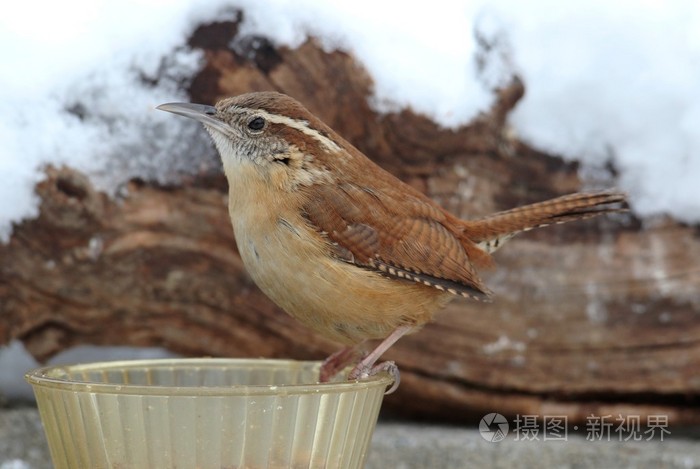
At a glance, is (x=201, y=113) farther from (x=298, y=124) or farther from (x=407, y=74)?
(x=407, y=74)

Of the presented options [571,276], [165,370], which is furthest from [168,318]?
[571,276]

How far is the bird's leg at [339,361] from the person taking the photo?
268 cm

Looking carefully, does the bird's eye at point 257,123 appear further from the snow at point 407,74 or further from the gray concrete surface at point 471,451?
the gray concrete surface at point 471,451

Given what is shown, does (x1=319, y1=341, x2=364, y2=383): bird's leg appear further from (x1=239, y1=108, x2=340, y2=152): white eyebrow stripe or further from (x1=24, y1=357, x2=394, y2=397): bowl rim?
(x1=239, y1=108, x2=340, y2=152): white eyebrow stripe

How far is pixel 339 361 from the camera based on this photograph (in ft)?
9.11

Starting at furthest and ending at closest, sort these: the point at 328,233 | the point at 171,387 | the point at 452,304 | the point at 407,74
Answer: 1. the point at 452,304
2. the point at 407,74
3. the point at 328,233
4. the point at 171,387

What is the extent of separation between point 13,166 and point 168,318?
3.08 feet

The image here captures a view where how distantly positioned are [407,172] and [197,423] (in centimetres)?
210

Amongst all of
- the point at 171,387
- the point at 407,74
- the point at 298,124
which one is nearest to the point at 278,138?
the point at 298,124

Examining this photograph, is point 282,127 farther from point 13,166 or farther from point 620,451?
point 620,451

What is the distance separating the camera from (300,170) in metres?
2.69

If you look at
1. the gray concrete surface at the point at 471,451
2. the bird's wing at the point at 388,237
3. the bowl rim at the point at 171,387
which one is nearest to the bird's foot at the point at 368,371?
the bowl rim at the point at 171,387

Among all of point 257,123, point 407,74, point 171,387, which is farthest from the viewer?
point 407,74

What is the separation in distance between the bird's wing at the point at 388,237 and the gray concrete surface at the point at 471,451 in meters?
1.57
